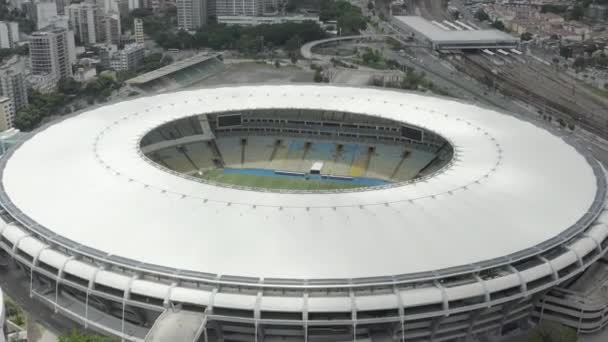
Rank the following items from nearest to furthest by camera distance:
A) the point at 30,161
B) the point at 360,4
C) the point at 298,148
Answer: the point at 30,161
the point at 298,148
the point at 360,4

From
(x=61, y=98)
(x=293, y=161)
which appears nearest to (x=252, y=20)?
(x=61, y=98)

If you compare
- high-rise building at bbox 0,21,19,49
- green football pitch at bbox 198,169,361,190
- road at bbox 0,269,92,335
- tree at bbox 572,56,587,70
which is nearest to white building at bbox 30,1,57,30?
high-rise building at bbox 0,21,19,49

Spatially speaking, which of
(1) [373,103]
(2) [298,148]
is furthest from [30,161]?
(1) [373,103]

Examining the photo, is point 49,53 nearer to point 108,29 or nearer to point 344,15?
point 108,29

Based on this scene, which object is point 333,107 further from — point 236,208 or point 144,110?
point 236,208

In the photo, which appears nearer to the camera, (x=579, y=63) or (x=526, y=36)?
(x=579, y=63)
